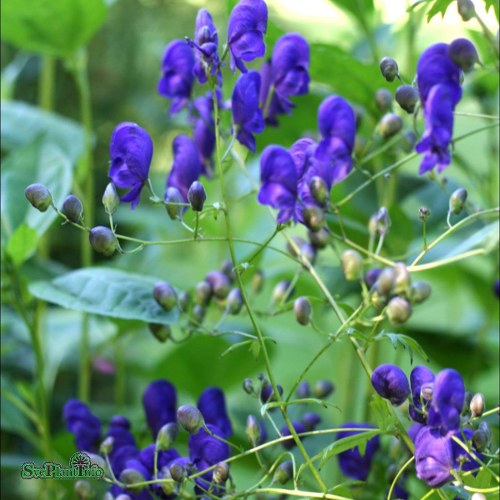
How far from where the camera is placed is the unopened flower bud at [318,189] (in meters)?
0.52

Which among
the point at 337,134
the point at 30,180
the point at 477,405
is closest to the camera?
the point at 477,405

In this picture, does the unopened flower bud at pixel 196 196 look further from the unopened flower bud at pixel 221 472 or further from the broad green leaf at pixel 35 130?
the broad green leaf at pixel 35 130

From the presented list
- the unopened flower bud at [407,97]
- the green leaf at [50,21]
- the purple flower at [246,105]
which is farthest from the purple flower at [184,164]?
the green leaf at [50,21]

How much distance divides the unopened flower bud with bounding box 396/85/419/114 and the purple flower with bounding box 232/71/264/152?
96 mm

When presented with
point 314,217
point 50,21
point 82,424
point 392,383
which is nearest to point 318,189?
point 314,217

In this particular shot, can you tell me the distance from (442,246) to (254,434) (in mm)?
468

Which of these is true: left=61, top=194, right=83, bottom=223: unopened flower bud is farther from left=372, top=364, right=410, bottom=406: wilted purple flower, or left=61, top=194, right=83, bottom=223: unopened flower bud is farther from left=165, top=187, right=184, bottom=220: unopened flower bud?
left=372, top=364, right=410, bottom=406: wilted purple flower

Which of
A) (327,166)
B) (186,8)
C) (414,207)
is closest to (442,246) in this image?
(414,207)

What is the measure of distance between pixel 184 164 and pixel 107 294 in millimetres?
103

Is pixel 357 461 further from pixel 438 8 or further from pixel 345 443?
pixel 438 8

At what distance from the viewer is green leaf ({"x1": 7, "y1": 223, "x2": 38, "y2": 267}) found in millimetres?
669

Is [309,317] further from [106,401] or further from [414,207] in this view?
[106,401]

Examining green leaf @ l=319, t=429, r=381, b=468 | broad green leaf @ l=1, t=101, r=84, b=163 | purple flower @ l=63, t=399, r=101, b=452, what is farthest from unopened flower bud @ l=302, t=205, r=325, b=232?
broad green leaf @ l=1, t=101, r=84, b=163

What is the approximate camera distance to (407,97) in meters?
0.51
